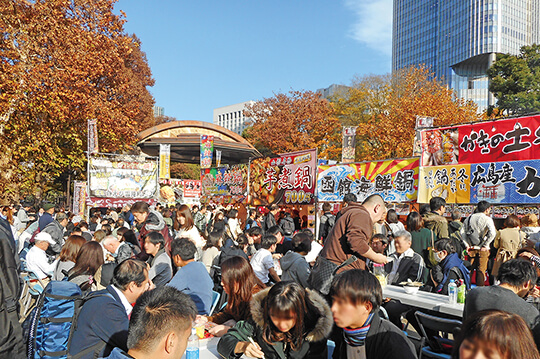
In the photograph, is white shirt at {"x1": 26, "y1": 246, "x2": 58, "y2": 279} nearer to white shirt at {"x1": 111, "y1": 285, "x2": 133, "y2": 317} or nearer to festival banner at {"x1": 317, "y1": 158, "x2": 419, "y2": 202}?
white shirt at {"x1": 111, "y1": 285, "x2": 133, "y2": 317}

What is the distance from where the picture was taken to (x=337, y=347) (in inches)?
113

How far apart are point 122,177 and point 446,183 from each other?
11632mm

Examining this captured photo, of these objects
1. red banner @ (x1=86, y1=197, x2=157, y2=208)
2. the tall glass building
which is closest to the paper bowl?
red banner @ (x1=86, y1=197, x2=157, y2=208)

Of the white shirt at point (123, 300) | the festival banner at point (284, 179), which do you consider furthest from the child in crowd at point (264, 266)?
the festival banner at point (284, 179)

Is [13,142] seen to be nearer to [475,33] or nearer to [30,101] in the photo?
[30,101]

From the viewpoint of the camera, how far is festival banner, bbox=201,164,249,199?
17.3 m

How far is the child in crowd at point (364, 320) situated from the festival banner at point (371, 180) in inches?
360

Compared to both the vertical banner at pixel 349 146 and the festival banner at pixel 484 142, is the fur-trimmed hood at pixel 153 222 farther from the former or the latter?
the vertical banner at pixel 349 146

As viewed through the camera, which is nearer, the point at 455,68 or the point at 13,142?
the point at 13,142

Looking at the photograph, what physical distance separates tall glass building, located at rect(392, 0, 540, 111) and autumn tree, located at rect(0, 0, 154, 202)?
68049 mm

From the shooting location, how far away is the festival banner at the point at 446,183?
10070mm

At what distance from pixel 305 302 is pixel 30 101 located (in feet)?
57.7

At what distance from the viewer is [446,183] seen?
34.0ft

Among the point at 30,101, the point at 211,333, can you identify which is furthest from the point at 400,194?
the point at 30,101
